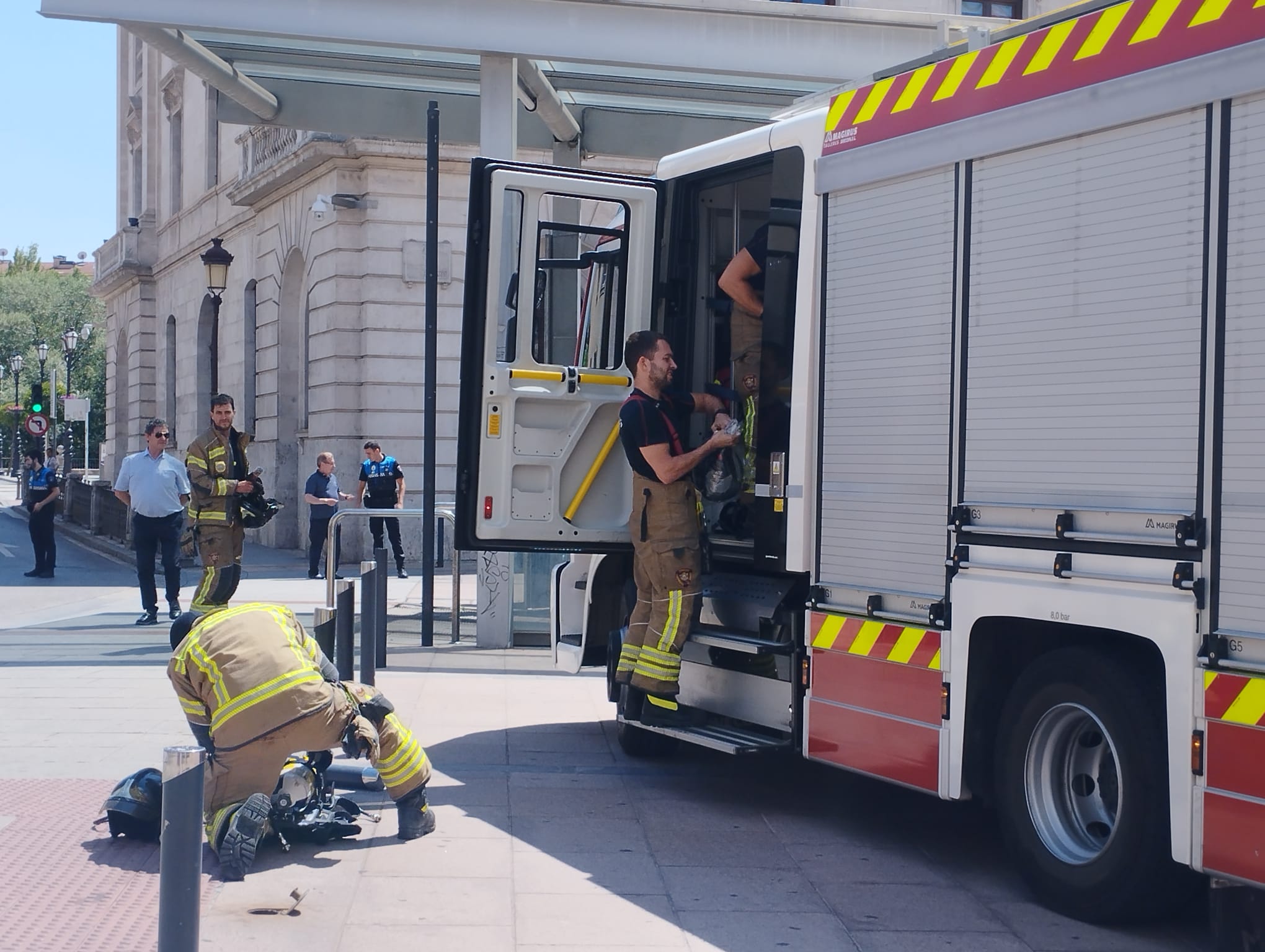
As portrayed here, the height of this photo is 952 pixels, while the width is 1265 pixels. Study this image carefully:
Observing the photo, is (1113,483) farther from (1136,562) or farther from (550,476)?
(550,476)

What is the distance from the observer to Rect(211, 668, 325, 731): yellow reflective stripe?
5375 mm

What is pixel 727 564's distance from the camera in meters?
7.35

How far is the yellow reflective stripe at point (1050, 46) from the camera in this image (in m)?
5.21

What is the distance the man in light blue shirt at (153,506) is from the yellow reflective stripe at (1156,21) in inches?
393

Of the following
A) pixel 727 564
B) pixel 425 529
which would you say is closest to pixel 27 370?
pixel 425 529

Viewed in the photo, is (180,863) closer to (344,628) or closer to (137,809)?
(137,809)

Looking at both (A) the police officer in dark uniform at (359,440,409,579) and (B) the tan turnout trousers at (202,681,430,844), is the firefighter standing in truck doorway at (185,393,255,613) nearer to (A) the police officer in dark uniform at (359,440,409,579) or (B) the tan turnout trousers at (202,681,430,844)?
(B) the tan turnout trousers at (202,681,430,844)

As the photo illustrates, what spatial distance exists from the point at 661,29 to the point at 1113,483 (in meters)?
7.92

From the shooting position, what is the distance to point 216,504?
9.92m

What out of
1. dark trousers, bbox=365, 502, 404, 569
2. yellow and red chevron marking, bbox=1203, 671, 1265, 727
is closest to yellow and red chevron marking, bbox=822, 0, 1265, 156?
Answer: yellow and red chevron marking, bbox=1203, 671, 1265, 727

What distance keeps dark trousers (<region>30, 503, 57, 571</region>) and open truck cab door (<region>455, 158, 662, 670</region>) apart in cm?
1320

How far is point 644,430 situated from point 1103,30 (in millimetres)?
2805

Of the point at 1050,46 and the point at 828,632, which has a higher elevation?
the point at 1050,46

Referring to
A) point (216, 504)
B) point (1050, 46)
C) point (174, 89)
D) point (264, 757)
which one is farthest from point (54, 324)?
point (1050, 46)
